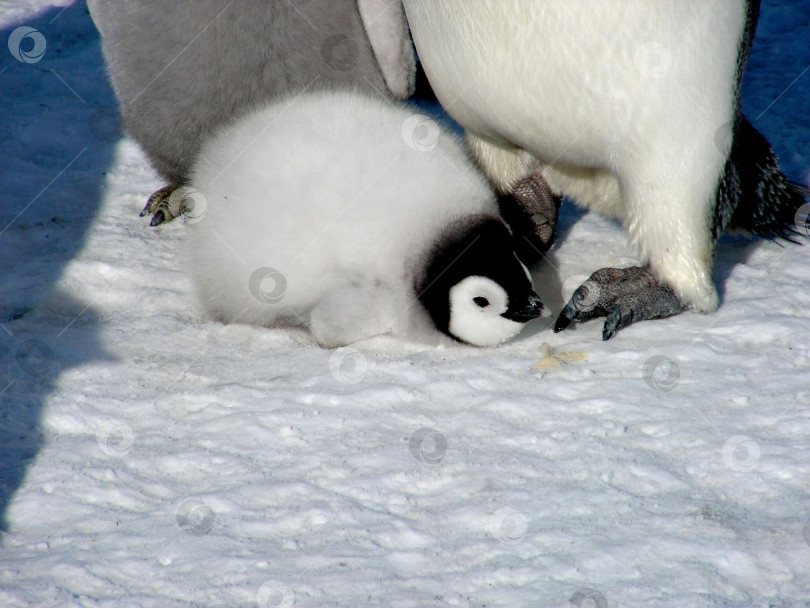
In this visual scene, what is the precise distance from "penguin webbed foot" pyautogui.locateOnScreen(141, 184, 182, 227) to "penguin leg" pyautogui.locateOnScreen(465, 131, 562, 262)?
89 centimetres

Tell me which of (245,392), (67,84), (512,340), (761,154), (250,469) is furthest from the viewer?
(67,84)

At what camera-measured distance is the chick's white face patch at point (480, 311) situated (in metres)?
1.88

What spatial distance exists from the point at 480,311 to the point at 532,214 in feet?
1.92

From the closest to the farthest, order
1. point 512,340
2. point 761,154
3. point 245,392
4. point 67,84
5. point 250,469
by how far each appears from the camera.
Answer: point 250,469 < point 245,392 < point 512,340 < point 761,154 < point 67,84

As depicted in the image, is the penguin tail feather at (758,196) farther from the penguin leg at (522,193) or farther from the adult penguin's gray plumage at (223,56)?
the adult penguin's gray plumage at (223,56)

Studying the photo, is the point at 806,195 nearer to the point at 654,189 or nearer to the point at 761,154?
the point at 761,154

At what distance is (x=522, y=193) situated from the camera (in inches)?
95.3

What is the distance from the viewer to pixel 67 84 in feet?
10.4

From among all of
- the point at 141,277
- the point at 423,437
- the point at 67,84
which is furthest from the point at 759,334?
the point at 67,84

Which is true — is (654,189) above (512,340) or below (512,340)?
above

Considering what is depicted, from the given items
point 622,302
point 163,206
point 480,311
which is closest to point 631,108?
point 622,302

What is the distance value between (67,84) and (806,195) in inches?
102

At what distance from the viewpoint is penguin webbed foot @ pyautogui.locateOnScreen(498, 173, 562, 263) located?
2.35m

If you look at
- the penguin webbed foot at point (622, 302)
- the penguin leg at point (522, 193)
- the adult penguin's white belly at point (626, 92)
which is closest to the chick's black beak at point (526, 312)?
the penguin webbed foot at point (622, 302)
